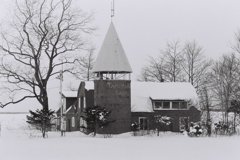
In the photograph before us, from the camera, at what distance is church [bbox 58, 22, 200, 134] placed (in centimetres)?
4588

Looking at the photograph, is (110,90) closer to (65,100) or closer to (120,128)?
(120,128)

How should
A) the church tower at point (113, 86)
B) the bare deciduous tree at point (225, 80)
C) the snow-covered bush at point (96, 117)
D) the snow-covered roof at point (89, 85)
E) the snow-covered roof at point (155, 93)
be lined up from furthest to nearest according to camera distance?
the bare deciduous tree at point (225, 80)
the snow-covered roof at point (155, 93)
the snow-covered roof at point (89, 85)
the church tower at point (113, 86)
the snow-covered bush at point (96, 117)

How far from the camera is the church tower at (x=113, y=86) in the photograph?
150 ft

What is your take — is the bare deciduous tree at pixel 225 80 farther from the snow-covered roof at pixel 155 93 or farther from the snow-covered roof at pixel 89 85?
the snow-covered roof at pixel 89 85

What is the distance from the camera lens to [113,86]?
4578cm

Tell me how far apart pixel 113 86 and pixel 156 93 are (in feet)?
27.2

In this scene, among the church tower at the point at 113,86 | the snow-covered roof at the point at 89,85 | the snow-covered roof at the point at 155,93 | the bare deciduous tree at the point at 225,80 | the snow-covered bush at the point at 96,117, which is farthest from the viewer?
the bare deciduous tree at the point at 225,80

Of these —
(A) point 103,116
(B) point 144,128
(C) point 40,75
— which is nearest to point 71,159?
(A) point 103,116

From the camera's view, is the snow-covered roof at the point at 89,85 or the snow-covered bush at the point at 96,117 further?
the snow-covered roof at the point at 89,85

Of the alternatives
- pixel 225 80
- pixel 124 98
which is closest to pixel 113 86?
pixel 124 98

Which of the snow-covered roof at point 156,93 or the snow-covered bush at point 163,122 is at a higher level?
the snow-covered roof at point 156,93

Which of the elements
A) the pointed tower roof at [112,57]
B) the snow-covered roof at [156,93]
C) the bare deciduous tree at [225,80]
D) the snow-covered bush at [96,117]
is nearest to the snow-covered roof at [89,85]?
the pointed tower roof at [112,57]

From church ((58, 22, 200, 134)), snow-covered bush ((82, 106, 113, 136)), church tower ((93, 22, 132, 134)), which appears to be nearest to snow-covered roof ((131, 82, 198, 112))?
church ((58, 22, 200, 134))

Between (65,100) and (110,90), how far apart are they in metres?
14.8
